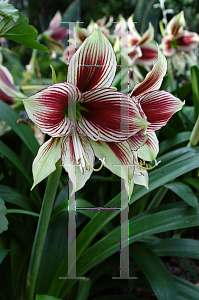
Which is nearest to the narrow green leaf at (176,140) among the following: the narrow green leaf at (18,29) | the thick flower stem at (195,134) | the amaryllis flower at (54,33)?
the thick flower stem at (195,134)

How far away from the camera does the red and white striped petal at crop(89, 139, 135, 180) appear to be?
1.20 feet

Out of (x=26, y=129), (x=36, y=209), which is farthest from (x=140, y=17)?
(x=36, y=209)

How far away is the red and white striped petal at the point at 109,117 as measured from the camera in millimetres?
328

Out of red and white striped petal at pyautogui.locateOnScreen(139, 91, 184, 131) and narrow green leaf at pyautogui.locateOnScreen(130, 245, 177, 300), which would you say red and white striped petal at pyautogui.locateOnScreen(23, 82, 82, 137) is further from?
narrow green leaf at pyautogui.locateOnScreen(130, 245, 177, 300)

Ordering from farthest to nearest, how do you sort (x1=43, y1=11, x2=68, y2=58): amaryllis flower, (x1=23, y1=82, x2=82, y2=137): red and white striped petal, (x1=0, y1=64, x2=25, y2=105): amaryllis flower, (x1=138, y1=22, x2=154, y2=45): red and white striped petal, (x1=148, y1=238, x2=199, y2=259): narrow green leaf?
(x1=43, y1=11, x2=68, y2=58): amaryllis flower < (x1=138, y1=22, x2=154, y2=45): red and white striped petal < (x1=0, y1=64, x2=25, y2=105): amaryllis flower < (x1=148, y1=238, x2=199, y2=259): narrow green leaf < (x1=23, y1=82, x2=82, y2=137): red and white striped petal

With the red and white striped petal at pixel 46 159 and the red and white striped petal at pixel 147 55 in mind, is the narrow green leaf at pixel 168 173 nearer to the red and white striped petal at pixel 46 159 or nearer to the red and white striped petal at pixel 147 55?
the red and white striped petal at pixel 46 159

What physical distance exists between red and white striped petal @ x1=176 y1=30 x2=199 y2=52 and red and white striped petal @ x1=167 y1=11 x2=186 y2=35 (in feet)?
0.07

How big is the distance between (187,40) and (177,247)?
2.68 feet

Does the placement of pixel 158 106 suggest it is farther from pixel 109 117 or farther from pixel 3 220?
pixel 3 220

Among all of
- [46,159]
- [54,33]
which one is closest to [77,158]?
[46,159]

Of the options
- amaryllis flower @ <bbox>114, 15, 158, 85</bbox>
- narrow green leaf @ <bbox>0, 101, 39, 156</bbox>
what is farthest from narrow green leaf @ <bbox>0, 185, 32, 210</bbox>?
amaryllis flower @ <bbox>114, 15, 158, 85</bbox>

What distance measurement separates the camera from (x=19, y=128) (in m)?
0.63

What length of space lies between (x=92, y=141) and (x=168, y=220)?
231mm

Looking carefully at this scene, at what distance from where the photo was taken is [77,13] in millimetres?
1737
